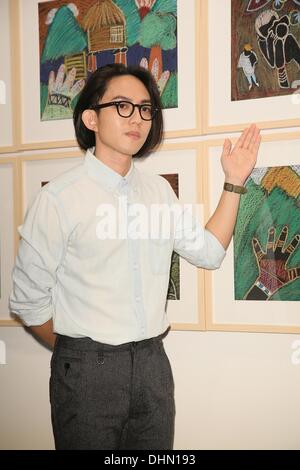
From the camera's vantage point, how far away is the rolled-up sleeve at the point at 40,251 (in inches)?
53.1

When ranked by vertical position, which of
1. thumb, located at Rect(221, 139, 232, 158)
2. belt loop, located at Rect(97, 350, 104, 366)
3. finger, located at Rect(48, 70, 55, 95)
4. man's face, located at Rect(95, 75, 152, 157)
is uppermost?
finger, located at Rect(48, 70, 55, 95)

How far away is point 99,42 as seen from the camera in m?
1.65

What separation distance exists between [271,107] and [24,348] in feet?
3.86

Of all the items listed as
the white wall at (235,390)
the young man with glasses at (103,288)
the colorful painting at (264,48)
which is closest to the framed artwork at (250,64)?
the colorful painting at (264,48)

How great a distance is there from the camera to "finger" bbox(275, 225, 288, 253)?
1.48 metres

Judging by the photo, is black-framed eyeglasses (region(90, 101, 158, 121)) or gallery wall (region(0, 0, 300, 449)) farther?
gallery wall (region(0, 0, 300, 449))

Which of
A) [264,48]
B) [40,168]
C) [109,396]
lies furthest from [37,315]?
[264,48]

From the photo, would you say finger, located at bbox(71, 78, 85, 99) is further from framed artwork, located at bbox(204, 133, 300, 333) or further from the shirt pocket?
the shirt pocket

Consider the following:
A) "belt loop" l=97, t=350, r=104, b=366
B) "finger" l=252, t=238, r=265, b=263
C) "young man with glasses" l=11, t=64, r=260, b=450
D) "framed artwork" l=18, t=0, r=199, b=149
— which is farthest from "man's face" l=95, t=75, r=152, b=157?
"belt loop" l=97, t=350, r=104, b=366

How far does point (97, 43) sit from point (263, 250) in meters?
0.87

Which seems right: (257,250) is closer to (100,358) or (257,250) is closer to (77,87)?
(100,358)

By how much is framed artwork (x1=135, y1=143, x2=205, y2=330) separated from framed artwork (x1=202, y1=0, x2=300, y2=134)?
0.37 feet
